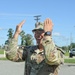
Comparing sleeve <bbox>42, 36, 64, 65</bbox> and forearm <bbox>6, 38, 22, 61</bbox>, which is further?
forearm <bbox>6, 38, 22, 61</bbox>

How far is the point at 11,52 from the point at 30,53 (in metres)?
0.27

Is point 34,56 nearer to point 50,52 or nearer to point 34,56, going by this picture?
point 34,56

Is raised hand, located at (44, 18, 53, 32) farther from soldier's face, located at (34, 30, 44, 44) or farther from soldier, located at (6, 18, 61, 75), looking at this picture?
soldier's face, located at (34, 30, 44, 44)

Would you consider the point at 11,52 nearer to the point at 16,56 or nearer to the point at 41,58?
the point at 16,56

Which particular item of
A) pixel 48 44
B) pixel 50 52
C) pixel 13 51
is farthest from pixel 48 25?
pixel 13 51

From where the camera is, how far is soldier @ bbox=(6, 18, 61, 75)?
4344mm

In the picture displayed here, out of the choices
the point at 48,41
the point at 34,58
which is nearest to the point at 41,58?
the point at 34,58

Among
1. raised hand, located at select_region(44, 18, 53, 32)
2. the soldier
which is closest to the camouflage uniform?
the soldier

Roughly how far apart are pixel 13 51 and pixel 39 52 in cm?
40

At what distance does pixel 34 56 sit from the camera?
186 inches

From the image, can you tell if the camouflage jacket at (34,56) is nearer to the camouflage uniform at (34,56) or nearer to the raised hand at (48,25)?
the camouflage uniform at (34,56)

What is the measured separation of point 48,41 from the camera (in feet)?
14.2

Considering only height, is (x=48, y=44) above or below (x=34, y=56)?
above

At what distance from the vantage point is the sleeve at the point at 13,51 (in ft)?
15.8
